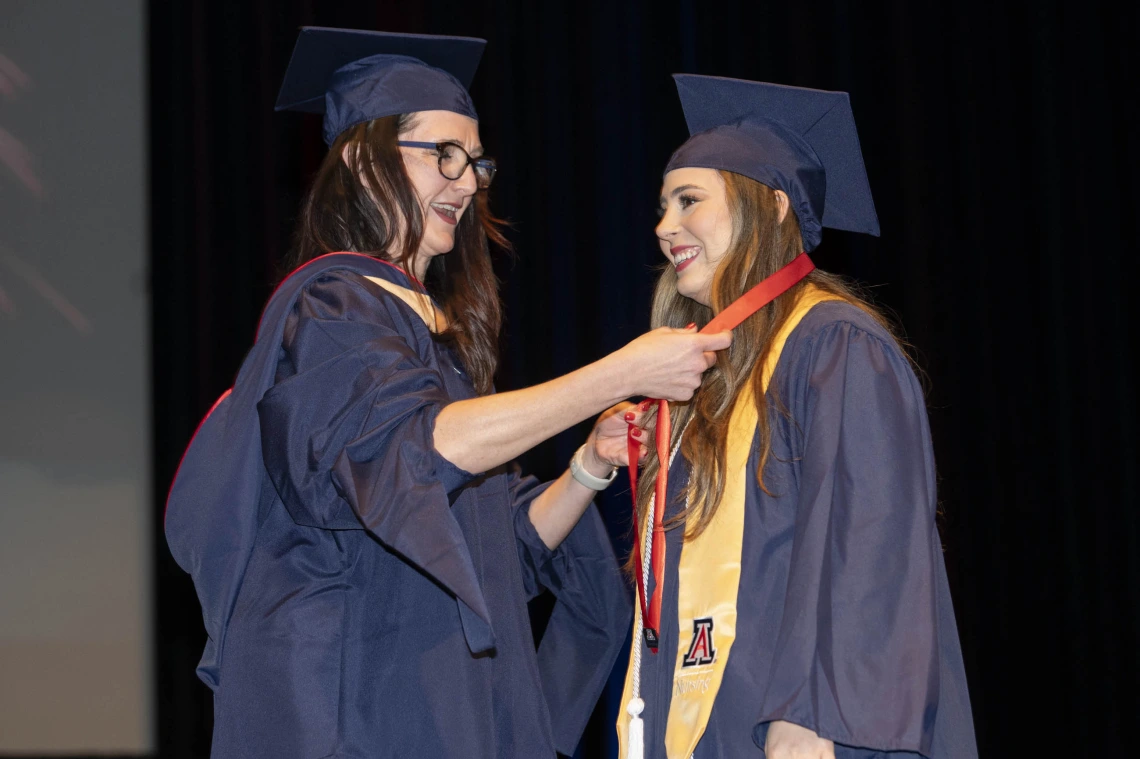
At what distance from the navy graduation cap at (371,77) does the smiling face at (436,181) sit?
1.3 inches

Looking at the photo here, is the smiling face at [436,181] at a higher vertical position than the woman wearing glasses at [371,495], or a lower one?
higher

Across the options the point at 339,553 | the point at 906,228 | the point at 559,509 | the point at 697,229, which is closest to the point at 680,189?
the point at 697,229

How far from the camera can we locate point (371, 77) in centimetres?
239

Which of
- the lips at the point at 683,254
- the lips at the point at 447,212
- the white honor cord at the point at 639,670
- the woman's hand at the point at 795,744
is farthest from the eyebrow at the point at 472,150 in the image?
the woman's hand at the point at 795,744

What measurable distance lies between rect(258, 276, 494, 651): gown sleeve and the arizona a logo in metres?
0.38

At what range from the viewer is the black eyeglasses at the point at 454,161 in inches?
92.5

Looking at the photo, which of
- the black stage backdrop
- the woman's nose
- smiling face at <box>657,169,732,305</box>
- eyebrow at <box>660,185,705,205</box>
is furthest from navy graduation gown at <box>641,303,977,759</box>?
the black stage backdrop

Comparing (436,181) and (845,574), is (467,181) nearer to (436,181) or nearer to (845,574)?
(436,181)

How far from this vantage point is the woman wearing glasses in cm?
184

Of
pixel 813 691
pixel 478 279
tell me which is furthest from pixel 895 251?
pixel 813 691

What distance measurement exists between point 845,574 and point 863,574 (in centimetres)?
3

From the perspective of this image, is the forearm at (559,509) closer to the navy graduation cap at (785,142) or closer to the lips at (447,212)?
the lips at (447,212)

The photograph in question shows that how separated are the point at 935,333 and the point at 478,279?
2.47 m

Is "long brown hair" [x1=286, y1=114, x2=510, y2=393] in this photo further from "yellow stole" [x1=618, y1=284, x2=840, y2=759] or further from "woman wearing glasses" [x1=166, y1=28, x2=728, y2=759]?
"yellow stole" [x1=618, y1=284, x2=840, y2=759]
